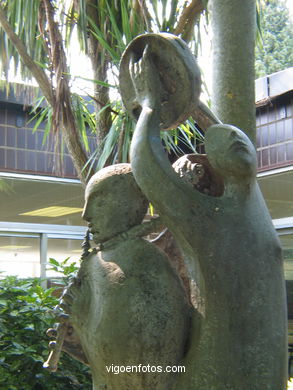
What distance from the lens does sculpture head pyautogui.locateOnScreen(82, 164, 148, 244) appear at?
1.65 meters

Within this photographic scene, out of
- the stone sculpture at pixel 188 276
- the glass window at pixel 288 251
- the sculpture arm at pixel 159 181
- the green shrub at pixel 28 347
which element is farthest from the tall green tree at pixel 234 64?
the glass window at pixel 288 251

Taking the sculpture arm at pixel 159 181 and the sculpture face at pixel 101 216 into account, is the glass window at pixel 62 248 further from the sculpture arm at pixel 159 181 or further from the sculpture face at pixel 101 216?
the sculpture arm at pixel 159 181

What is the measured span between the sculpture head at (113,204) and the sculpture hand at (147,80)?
0.19 m

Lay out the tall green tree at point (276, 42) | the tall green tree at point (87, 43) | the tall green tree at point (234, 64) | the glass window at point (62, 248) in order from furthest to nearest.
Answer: the tall green tree at point (276, 42)
the glass window at point (62, 248)
the tall green tree at point (87, 43)
the tall green tree at point (234, 64)

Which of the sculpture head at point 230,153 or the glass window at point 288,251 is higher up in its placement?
the sculpture head at point 230,153

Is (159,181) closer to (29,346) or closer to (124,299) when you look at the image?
(124,299)

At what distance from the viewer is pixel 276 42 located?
1809 centimetres

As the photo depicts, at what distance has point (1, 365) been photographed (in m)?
2.73

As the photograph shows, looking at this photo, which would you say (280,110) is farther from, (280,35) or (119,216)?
(280,35)

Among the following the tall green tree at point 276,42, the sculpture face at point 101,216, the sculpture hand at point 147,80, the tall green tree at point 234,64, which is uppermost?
the tall green tree at point 276,42

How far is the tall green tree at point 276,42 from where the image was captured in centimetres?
1720

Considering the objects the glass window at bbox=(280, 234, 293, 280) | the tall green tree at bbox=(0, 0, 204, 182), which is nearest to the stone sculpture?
the tall green tree at bbox=(0, 0, 204, 182)

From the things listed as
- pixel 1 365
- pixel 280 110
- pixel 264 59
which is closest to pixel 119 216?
pixel 1 365

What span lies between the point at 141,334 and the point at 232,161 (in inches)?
18.5
